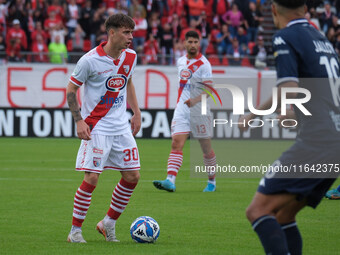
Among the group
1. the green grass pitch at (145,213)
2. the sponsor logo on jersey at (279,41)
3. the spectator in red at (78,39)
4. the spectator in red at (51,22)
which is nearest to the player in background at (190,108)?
the green grass pitch at (145,213)

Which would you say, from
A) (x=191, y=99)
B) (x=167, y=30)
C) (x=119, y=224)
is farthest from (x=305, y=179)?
(x=167, y=30)

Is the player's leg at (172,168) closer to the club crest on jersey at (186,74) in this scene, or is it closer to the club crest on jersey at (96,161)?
the club crest on jersey at (186,74)

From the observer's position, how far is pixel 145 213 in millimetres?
9570

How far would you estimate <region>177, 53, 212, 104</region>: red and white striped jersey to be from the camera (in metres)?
12.2

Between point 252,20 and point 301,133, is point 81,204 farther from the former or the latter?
point 252,20

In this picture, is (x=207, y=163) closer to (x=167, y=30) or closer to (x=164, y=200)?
(x=164, y=200)

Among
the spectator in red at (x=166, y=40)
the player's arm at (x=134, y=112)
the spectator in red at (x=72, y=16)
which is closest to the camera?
the player's arm at (x=134, y=112)

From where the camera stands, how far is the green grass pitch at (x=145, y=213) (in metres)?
7.29

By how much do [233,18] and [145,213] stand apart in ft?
60.2

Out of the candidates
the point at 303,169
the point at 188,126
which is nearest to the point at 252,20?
the point at 188,126

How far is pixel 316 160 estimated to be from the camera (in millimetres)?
4965

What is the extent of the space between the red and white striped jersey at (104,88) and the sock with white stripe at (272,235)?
117 inches

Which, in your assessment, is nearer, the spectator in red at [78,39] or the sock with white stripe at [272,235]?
the sock with white stripe at [272,235]

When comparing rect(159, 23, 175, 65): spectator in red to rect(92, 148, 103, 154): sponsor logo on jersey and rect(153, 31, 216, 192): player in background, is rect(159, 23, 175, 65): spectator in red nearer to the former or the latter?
rect(153, 31, 216, 192): player in background
